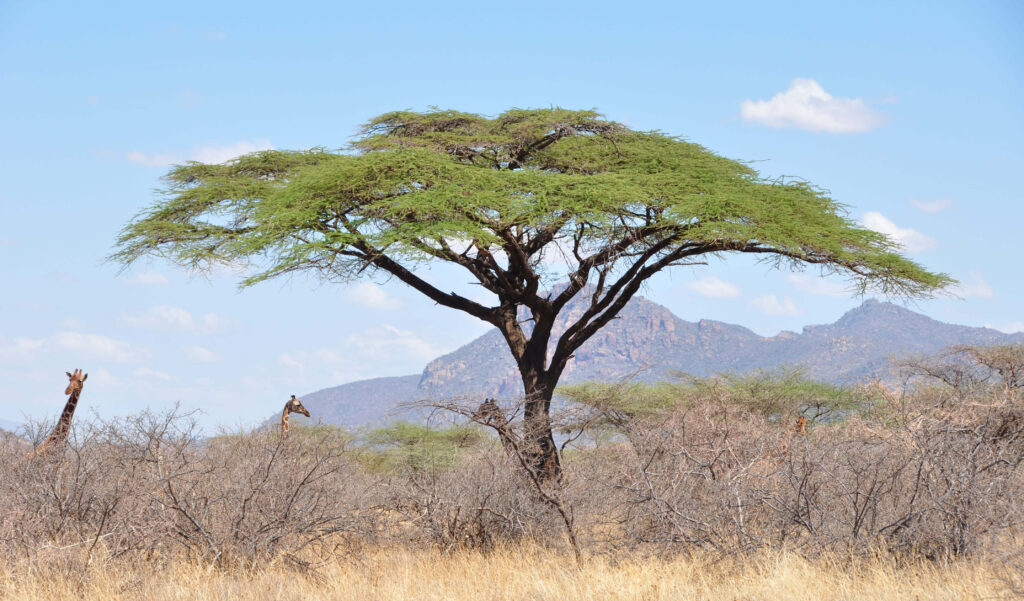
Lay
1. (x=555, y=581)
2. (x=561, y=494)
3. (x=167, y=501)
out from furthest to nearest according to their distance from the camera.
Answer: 1. (x=561, y=494)
2. (x=167, y=501)
3. (x=555, y=581)

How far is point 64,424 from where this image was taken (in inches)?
500

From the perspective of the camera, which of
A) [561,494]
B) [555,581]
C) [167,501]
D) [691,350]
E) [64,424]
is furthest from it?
[691,350]

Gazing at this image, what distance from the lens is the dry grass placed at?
27.3 feet

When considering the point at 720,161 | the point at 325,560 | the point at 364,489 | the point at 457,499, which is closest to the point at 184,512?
the point at 325,560

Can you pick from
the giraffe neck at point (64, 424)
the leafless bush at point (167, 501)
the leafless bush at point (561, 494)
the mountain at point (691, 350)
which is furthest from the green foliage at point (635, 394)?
the mountain at point (691, 350)

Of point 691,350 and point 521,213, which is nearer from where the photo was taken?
point 521,213

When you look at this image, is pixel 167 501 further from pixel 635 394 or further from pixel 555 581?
pixel 635 394

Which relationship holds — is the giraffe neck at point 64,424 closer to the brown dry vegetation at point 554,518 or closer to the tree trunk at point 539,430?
the brown dry vegetation at point 554,518

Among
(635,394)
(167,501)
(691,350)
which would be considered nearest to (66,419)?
(167,501)

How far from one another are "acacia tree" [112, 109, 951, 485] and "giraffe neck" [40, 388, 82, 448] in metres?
3.63

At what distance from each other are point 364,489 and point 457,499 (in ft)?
3.93

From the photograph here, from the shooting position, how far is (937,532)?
9.38 metres

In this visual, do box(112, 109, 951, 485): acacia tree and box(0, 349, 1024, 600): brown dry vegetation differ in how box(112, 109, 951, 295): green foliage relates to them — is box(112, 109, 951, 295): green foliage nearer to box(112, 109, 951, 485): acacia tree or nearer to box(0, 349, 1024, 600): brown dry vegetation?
box(112, 109, 951, 485): acacia tree

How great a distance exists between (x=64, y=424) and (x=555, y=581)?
7620 mm
